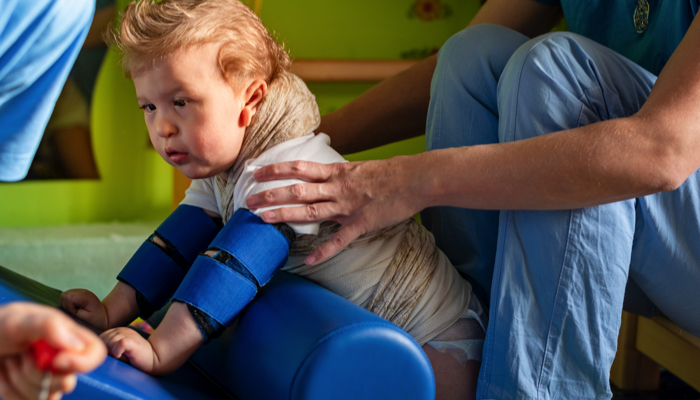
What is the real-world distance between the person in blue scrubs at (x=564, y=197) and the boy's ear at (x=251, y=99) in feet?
0.31

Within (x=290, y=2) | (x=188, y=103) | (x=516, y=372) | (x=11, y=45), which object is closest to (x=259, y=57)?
(x=188, y=103)

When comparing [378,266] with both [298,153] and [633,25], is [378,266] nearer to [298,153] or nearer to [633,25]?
[298,153]

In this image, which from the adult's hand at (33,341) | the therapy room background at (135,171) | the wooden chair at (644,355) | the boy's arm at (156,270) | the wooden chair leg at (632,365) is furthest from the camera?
the therapy room background at (135,171)

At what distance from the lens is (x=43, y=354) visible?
38cm

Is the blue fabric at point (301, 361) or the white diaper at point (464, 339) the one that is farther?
the white diaper at point (464, 339)

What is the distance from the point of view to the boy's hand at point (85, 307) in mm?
780

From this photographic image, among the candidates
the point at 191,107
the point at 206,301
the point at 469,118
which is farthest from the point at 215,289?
the point at 469,118

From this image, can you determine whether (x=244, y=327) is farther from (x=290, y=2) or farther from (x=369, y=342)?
(x=290, y=2)

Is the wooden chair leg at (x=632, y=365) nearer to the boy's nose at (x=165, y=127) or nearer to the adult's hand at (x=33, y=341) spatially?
the boy's nose at (x=165, y=127)

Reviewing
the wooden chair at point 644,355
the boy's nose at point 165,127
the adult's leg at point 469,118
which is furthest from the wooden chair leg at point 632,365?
the boy's nose at point 165,127

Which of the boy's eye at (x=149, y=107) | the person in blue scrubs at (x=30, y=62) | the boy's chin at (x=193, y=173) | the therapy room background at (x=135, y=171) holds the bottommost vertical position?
the therapy room background at (x=135, y=171)

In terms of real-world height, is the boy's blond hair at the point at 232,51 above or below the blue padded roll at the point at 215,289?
above

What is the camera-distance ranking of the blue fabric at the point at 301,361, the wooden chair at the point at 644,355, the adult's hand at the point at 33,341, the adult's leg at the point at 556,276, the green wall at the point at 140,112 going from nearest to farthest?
the adult's hand at the point at 33,341, the blue fabric at the point at 301,361, the adult's leg at the point at 556,276, the wooden chair at the point at 644,355, the green wall at the point at 140,112

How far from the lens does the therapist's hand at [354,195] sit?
0.72 meters
